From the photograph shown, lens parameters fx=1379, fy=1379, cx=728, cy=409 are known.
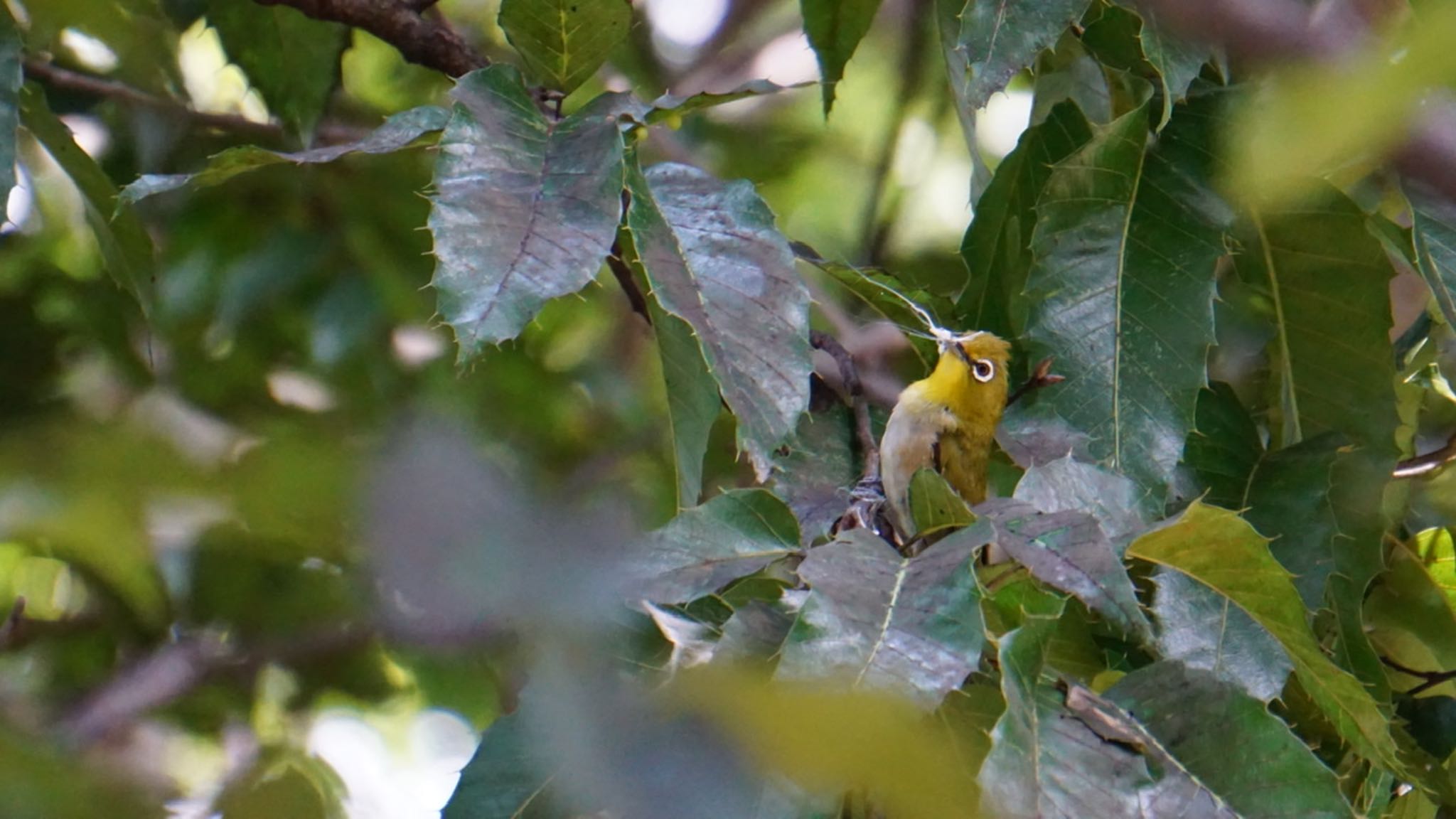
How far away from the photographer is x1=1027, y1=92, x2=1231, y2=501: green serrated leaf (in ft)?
7.06

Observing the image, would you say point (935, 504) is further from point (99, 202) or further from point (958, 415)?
point (958, 415)

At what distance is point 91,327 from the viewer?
1.45 metres

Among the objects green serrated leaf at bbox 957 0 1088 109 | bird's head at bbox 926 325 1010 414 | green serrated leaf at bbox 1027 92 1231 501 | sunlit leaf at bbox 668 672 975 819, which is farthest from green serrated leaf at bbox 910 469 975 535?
bird's head at bbox 926 325 1010 414

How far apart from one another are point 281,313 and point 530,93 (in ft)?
4.22

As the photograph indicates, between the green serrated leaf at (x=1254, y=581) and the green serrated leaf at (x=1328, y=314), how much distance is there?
777mm

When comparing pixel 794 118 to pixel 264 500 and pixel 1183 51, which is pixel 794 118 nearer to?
pixel 1183 51

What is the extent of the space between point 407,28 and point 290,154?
2.88 ft

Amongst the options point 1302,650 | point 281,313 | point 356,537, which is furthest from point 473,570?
point 281,313

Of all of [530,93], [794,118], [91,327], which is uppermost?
[794,118]

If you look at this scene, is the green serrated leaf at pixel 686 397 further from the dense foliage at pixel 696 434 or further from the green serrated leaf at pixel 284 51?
the green serrated leaf at pixel 284 51

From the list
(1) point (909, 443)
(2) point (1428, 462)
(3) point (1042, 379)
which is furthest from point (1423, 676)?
(1) point (909, 443)

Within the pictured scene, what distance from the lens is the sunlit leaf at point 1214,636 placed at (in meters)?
1.89

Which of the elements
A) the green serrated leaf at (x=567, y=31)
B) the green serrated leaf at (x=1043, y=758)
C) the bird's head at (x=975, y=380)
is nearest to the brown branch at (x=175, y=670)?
the green serrated leaf at (x=1043, y=758)

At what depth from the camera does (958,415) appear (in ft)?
11.1
